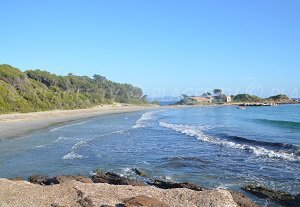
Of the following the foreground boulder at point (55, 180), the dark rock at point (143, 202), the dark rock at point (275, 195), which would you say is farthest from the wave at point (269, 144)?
the dark rock at point (143, 202)

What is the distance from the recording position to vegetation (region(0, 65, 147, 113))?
2584 inches

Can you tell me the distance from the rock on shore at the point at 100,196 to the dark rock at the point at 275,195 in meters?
2.22

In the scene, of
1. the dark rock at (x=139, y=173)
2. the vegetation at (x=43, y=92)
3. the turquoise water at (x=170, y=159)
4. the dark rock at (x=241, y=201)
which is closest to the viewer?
the dark rock at (x=241, y=201)

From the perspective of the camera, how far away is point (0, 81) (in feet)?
230

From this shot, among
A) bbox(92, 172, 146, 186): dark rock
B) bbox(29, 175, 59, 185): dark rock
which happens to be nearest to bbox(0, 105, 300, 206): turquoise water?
bbox(92, 172, 146, 186): dark rock

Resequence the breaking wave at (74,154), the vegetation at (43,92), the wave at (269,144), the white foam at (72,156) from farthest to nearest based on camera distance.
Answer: the vegetation at (43,92) → the wave at (269,144) → the breaking wave at (74,154) → the white foam at (72,156)

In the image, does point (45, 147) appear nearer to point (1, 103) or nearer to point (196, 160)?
point (196, 160)

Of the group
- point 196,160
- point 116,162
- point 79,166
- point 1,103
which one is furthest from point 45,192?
point 1,103

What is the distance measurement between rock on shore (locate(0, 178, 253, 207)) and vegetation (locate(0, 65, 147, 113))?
49.1 metres

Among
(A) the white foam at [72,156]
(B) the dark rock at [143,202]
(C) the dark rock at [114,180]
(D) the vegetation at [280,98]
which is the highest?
(D) the vegetation at [280,98]

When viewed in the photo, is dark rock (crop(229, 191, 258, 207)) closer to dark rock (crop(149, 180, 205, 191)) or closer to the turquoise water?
the turquoise water

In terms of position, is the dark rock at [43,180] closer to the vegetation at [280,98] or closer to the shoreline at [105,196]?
the shoreline at [105,196]

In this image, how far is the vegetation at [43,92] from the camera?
6562 cm

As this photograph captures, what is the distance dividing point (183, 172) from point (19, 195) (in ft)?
28.9
